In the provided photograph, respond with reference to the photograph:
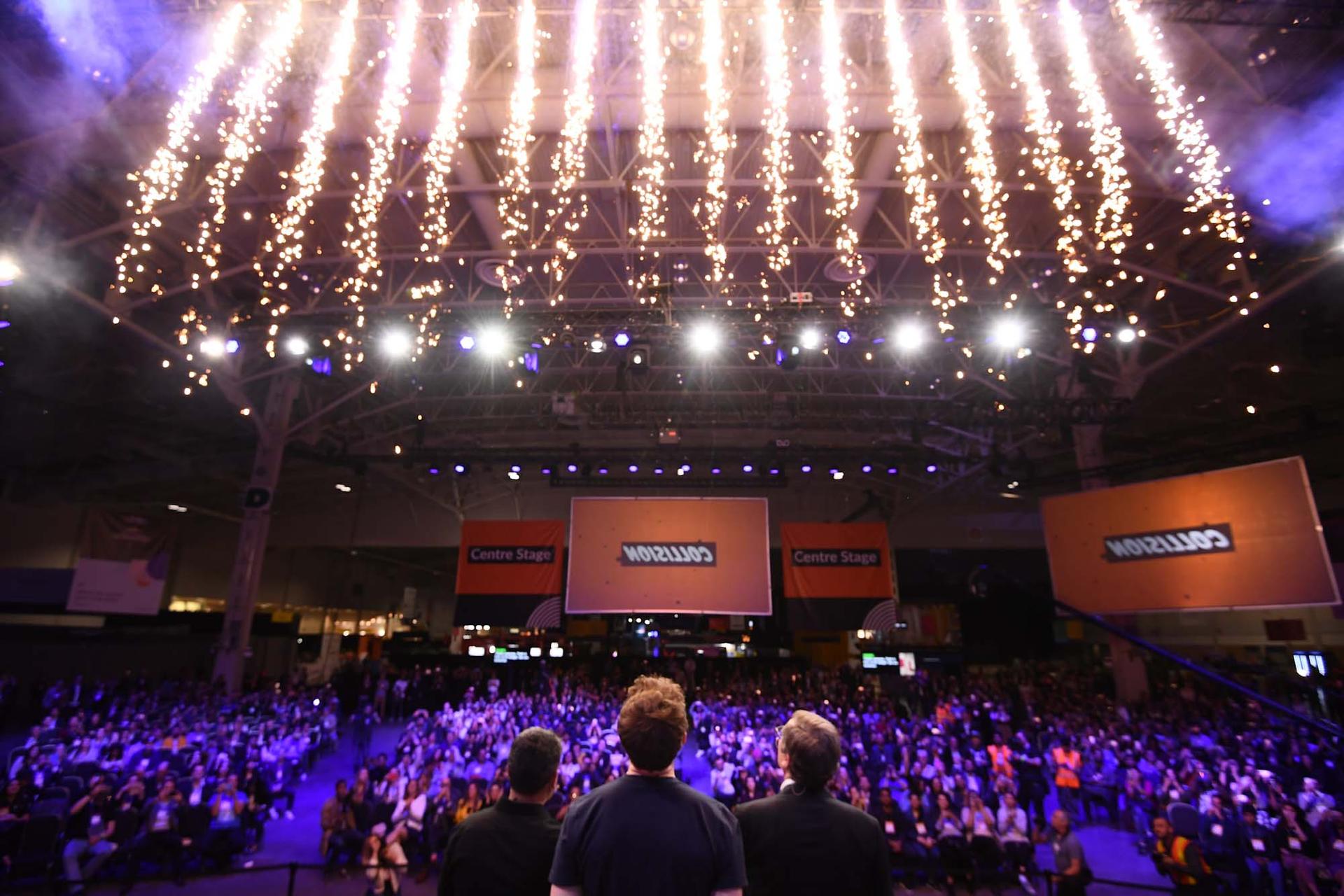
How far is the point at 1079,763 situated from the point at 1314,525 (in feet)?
19.1

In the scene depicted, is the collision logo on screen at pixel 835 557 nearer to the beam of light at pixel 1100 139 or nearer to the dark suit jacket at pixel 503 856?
the beam of light at pixel 1100 139

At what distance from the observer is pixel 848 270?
13.2 metres

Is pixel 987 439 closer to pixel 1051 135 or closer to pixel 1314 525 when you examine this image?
pixel 1314 525

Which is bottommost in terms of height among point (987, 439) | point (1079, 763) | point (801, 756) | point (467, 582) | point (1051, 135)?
point (1079, 763)

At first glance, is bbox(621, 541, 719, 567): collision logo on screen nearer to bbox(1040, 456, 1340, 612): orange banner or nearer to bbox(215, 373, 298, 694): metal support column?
bbox(1040, 456, 1340, 612): orange banner

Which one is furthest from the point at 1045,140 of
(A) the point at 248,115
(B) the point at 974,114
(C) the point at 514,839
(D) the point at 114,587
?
(D) the point at 114,587

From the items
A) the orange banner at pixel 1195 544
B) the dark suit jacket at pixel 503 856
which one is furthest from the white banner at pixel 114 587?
the orange banner at pixel 1195 544

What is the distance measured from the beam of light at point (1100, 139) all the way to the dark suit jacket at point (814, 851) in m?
8.90

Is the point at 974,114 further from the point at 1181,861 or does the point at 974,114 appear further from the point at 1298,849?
the point at 1298,849

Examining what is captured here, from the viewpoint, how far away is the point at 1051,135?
379 inches

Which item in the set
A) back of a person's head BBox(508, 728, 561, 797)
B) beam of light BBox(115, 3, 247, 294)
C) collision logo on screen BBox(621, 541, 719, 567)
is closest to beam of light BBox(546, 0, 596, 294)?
beam of light BBox(115, 3, 247, 294)

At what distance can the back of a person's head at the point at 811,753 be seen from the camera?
6.95ft

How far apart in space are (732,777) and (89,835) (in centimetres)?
739

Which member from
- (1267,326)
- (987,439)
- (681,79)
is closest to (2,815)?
(681,79)
